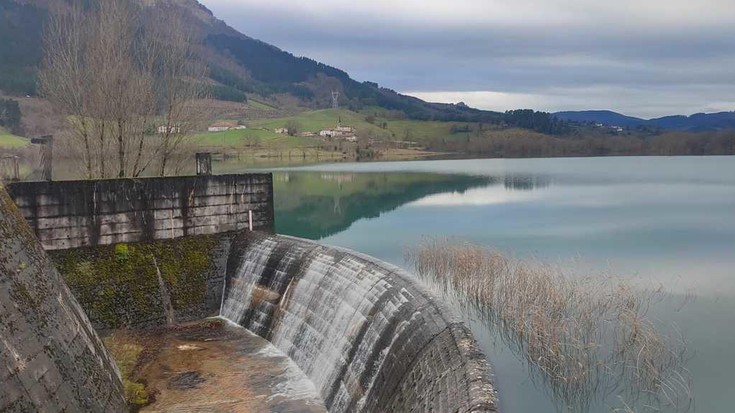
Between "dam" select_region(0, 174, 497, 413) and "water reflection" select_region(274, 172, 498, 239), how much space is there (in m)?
11.8

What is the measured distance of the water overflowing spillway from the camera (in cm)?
762

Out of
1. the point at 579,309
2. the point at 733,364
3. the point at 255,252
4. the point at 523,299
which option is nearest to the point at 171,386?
the point at 255,252

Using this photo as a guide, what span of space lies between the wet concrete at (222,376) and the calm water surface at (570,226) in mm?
4340

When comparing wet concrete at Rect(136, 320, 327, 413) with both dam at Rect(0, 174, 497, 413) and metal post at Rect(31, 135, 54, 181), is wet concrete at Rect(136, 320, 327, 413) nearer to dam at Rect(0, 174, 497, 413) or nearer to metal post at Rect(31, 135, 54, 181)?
dam at Rect(0, 174, 497, 413)

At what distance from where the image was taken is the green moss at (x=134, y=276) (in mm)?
15102

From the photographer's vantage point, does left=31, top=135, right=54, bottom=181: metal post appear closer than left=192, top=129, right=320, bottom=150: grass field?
Yes

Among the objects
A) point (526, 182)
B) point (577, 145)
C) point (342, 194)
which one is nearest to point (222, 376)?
point (342, 194)

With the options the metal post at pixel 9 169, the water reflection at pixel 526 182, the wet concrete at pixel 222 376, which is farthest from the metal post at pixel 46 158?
the water reflection at pixel 526 182

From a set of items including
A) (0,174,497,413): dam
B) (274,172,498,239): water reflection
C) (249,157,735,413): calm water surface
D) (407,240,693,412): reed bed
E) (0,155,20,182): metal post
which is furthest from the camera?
(274,172,498,239): water reflection

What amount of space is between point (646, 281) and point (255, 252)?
12.9 metres

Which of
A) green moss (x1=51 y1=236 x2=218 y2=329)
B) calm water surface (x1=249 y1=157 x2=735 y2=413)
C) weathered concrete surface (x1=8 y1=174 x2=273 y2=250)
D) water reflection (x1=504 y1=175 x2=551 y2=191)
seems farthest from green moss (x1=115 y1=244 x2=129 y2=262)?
water reflection (x1=504 y1=175 x2=551 y2=191)

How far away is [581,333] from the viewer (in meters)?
12.8

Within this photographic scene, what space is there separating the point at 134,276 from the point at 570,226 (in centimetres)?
2246

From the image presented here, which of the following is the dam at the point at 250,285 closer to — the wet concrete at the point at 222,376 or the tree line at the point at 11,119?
the wet concrete at the point at 222,376
